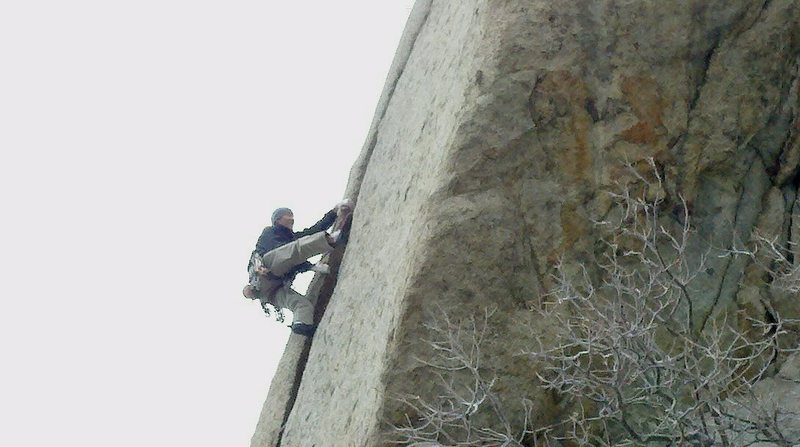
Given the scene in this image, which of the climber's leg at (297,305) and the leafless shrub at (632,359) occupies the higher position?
the climber's leg at (297,305)

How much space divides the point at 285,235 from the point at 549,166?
388 centimetres

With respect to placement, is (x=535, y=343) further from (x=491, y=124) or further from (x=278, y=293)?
(x=278, y=293)

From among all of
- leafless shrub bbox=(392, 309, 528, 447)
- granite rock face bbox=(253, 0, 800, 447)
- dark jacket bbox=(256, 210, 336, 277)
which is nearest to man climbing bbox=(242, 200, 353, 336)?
dark jacket bbox=(256, 210, 336, 277)

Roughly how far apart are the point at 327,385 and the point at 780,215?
440 cm

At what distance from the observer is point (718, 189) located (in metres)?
9.73

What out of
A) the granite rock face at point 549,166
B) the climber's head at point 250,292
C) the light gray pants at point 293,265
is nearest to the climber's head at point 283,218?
the light gray pants at point 293,265

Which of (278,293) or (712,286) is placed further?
(278,293)

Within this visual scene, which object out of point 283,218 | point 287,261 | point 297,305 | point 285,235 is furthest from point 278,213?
point 297,305

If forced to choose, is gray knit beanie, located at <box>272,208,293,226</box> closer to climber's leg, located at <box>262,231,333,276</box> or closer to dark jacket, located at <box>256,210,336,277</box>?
dark jacket, located at <box>256,210,336,277</box>

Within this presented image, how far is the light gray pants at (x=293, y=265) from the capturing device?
11.3 meters

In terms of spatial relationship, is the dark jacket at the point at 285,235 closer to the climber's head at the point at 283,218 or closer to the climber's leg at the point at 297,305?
the climber's head at the point at 283,218

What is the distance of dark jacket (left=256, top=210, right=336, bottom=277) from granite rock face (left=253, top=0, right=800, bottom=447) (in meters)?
1.65

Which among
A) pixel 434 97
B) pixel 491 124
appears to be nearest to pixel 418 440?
pixel 491 124

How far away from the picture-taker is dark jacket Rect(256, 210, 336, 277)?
464 inches
